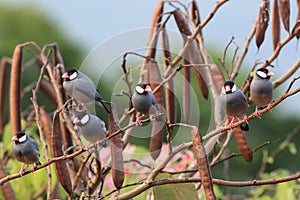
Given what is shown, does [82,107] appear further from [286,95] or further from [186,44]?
[286,95]

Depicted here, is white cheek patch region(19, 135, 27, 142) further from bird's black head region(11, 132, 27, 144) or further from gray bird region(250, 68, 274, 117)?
gray bird region(250, 68, 274, 117)

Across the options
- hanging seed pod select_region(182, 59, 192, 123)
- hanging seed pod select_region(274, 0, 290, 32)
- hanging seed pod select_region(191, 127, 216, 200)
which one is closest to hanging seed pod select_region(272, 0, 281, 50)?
hanging seed pod select_region(274, 0, 290, 32)

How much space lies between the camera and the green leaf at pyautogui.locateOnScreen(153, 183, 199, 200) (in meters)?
1.59

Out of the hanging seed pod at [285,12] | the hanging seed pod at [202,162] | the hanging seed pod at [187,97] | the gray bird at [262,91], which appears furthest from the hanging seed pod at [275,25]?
the hanging seed pod at [202,162]

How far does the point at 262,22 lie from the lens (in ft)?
6.12

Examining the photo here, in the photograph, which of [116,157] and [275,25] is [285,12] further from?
[116,157]

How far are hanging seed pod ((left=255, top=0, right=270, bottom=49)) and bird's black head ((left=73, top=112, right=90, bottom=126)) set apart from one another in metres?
0.57

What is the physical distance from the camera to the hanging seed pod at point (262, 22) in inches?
73.1

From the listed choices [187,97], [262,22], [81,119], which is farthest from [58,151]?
[262,22]

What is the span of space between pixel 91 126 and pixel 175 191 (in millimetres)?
258

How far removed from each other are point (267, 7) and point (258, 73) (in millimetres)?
307

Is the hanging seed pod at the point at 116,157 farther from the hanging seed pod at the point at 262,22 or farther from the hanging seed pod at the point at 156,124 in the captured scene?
the hanging seed pod at the point at 262,22

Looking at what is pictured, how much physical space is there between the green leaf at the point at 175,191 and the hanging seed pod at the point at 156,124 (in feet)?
0.42

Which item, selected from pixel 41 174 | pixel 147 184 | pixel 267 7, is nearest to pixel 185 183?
pixel 147 184
